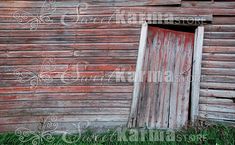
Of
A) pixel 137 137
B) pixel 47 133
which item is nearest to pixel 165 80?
pixel 137 137

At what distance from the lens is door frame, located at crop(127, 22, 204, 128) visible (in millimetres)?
6234

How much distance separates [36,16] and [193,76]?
330cm

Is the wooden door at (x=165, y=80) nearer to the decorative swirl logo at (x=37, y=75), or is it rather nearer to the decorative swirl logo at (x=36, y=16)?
the decorative swirl logo at (x=37, y=75)

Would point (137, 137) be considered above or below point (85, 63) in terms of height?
below

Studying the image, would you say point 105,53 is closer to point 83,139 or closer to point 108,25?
point 108,25

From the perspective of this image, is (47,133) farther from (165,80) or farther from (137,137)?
(165,80)

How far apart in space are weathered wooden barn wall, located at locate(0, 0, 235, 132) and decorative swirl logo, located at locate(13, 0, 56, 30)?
0.21ft

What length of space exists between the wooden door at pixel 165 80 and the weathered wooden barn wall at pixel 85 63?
28cm

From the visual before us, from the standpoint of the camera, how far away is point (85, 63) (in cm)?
653

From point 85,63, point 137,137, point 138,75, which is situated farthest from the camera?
point 85,63

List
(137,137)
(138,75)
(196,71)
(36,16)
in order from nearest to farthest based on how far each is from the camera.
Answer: (137,137)
(196,71)
(138,75)
(36,16)

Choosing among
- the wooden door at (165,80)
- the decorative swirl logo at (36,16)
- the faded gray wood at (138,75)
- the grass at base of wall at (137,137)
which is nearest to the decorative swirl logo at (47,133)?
the grass at base of wall at (137,137)

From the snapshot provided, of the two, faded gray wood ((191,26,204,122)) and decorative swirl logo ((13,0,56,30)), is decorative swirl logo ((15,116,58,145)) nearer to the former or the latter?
decorative swirl logo ((13,0,56,30))

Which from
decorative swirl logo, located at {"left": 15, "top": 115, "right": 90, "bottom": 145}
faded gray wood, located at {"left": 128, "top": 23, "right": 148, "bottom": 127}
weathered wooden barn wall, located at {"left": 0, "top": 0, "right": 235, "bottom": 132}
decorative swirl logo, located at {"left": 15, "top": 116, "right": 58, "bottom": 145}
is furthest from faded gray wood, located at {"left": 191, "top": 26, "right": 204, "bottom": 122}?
decorative swirl logo, located at {"left": 15, "top": 116, "right": 58, "bottom": 145}
